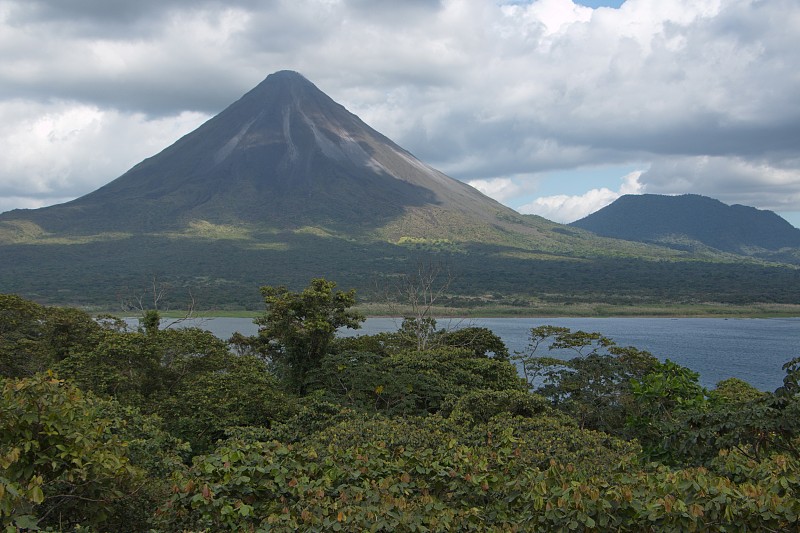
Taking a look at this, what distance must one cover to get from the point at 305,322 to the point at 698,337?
183 feet

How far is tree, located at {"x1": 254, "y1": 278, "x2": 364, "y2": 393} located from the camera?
66.5 ft

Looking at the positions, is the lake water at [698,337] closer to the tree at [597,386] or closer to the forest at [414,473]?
the tree at [597,386]

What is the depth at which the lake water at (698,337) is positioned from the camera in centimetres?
4687

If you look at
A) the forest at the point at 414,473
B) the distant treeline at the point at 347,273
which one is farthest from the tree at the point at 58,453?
the distant treeline at the point at 347,273

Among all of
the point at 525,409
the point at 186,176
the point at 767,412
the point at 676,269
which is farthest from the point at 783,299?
the point at 186,176

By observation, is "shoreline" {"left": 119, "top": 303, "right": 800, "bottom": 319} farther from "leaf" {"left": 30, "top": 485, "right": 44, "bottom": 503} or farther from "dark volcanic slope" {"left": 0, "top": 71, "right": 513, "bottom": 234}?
"leaf" {"left": 30, "top": 485, "right": 44, "bottom": 503}

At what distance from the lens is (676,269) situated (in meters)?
138

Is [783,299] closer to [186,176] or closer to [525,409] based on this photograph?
[525,409]

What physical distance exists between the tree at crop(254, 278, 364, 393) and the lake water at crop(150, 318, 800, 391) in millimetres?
12926

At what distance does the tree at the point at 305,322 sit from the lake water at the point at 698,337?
12.9 m

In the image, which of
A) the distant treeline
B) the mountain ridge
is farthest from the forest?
the distant treeline

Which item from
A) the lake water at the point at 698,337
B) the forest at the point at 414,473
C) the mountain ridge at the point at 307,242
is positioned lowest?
the lake water at the point at 698,337

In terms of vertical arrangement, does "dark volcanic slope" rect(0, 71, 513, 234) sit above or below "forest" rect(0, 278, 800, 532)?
above

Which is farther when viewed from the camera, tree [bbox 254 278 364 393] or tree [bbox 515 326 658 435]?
tree [bbox 515 326 658 435]
